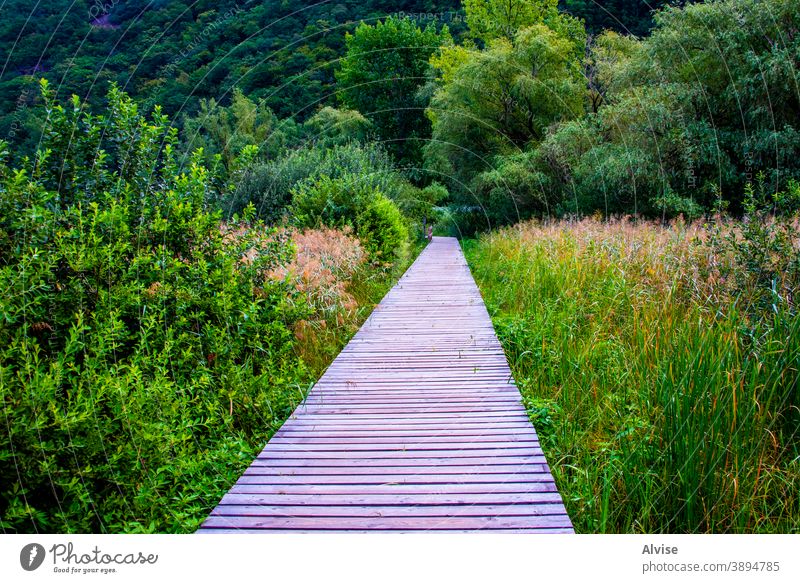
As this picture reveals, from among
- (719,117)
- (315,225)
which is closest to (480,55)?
(719,117)

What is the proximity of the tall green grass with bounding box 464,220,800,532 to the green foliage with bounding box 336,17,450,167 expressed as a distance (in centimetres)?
3218

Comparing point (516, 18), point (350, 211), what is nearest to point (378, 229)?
point (350, 211)

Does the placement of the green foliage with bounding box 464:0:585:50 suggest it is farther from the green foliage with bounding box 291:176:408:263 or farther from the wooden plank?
the wooden plank

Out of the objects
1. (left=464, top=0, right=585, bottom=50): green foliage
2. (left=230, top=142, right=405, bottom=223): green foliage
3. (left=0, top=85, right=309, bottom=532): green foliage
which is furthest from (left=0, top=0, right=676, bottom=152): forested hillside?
(left=464, top=0, right=585, bottom=50): green foliage

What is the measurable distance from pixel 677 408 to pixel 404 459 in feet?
4.63

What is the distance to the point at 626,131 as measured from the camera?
16172 millimetres

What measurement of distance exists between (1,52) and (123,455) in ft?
12.2

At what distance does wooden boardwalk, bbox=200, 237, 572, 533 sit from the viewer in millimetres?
2193

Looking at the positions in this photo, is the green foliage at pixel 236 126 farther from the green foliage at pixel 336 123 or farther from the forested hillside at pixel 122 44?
the forested hillside at pixel 122 44

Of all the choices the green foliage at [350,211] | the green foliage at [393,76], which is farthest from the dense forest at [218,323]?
the green foliage at [393,76]
